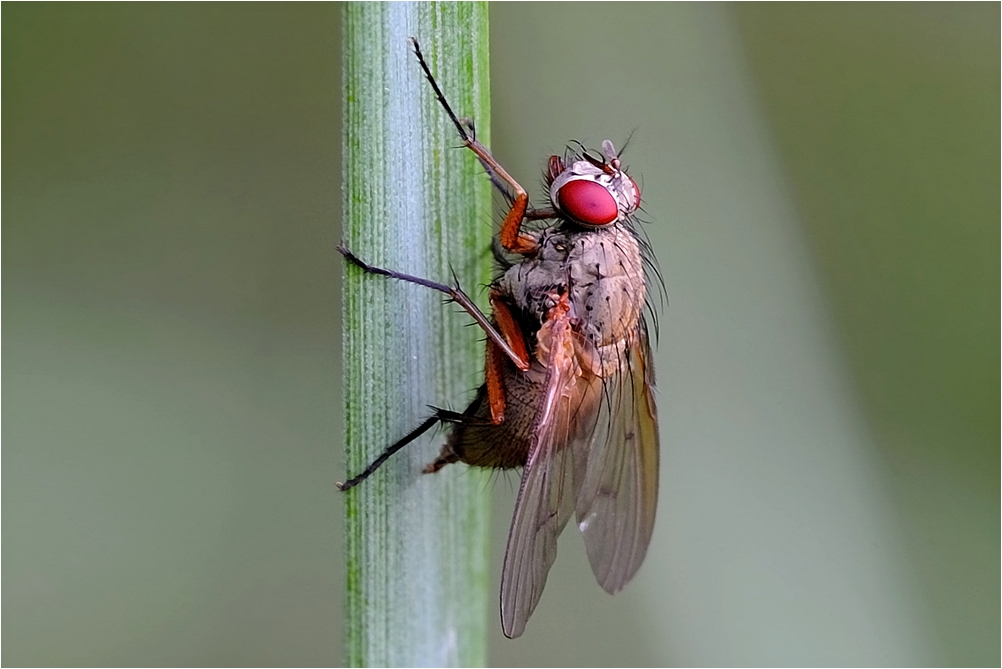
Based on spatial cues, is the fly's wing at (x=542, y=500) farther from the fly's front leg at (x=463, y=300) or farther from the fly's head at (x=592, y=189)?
the fly's head at (x=592, y=189)

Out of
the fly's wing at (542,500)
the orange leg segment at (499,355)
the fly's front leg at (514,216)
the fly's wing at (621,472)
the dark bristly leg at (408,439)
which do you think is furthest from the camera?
the fly's wing at (621,472)

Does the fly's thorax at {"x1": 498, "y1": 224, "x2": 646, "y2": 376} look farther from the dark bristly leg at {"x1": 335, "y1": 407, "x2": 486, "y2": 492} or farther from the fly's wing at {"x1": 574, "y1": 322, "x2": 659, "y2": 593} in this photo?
the dark bristly leg at {"x1": 335, "y1": 407, "x2": 486, "y2": 492}

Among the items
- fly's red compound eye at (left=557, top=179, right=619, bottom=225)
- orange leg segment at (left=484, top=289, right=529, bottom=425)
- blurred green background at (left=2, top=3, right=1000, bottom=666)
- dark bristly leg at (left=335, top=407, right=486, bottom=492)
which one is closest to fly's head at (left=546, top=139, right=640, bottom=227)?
fly's red compound eye at (left=557, top=179, right=619, bottom=225)

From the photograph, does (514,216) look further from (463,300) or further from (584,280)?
(463,300)

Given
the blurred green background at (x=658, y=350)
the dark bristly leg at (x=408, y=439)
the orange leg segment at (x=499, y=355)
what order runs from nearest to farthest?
the dark bristly leg at (x=408, y=439) → the orange leg segment at (x=499, y=355) → the blurred green background at (x=658, y=350)

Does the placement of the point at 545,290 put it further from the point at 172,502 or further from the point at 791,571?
the point at 172,502

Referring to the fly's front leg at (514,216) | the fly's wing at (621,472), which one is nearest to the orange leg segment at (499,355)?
the fly's front leg at (514,216)

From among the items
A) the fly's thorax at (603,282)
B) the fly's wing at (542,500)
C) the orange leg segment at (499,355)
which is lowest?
the fly's wing at (542,500)

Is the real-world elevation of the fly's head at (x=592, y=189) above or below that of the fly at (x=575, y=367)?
above

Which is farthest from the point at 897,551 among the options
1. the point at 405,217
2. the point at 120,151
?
the point at 120,151
